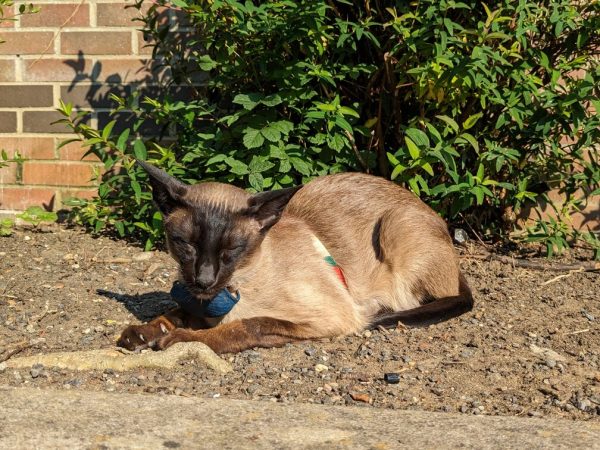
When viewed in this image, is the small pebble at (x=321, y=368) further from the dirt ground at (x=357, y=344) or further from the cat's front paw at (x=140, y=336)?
the cat's front paw at (x=140, y=336)

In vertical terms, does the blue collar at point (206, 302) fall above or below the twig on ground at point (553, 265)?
above

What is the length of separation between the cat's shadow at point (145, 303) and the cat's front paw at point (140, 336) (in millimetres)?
355

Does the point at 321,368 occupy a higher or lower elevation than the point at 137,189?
lower

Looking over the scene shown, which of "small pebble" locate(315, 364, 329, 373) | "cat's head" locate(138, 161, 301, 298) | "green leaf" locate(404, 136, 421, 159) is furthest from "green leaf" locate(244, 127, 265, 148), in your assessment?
"small pebble" locate(315, 364, 329, 373)

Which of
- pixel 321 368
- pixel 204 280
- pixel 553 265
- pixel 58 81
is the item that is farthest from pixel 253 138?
pixel 553 265

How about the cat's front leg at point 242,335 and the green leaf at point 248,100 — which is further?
the green leaf at point 248,100

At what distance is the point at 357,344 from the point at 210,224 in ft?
2.99

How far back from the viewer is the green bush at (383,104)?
4637 millimetres

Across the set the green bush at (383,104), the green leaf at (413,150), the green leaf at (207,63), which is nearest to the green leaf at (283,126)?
the green bush at (383,104)

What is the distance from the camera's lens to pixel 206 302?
375 centimetres

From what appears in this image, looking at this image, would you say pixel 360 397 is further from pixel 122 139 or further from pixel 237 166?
pixel 122 139

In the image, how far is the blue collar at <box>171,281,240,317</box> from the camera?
148 inches

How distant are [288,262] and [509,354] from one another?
44.9 inches

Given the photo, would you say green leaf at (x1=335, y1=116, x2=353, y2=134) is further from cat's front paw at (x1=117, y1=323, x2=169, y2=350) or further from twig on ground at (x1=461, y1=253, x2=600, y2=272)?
cat's front paw at (x1=117, y1=323, x2=169, y2=350)
